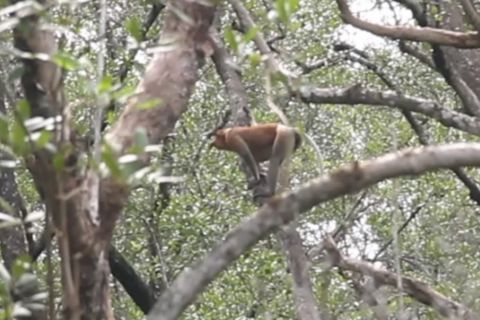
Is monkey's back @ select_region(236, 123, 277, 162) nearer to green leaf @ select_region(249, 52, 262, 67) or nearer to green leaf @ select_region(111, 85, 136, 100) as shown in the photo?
green leaf @ select_region(249, 52, 262, 67)

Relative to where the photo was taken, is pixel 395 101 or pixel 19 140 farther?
pixel 395 101

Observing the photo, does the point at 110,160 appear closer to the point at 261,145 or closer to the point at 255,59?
the point at 255,59

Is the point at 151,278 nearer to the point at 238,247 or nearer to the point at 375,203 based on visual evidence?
the point at 375,203

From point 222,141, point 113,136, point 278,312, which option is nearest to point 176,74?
point 113,136

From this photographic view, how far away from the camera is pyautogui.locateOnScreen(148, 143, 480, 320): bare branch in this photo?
179 centimetres

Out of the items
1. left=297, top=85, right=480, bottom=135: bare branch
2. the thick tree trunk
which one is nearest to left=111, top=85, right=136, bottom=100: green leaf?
the thick tree trunk

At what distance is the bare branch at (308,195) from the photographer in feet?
5.89

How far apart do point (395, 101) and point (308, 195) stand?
10.9 feet

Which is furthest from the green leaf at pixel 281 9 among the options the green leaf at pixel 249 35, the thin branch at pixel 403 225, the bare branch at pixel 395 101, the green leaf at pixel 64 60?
the thin branch at pixel 403 225

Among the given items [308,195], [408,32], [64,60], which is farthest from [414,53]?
[64,60]

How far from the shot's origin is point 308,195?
1.84m

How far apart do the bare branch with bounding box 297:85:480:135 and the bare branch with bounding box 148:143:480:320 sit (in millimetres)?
3050

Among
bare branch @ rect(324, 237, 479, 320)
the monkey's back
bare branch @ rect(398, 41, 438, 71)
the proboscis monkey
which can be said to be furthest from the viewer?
bare branch @ rect(398, 41, 438, 71)

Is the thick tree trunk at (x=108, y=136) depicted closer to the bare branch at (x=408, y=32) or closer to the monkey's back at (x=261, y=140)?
the bare branch at (x=408, y=32)
